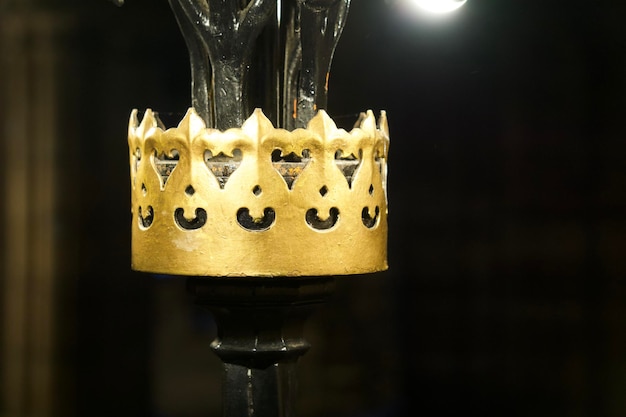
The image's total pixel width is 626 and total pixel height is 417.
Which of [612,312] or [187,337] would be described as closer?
[612,312]

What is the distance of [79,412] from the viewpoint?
1214mm

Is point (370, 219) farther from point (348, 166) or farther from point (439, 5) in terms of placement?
point (439, 5)

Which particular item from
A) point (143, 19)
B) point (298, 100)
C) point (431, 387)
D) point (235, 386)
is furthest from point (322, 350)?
point (143, 19)

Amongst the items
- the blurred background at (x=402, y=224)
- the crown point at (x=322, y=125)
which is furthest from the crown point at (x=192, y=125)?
the blurred background at (x=402, y=224)

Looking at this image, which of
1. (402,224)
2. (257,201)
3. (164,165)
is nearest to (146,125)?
(164,165)

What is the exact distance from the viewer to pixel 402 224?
118cm

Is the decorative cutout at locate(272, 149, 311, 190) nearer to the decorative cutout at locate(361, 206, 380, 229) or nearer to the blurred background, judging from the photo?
the decorative cutout at locate(361, 206, 380, 229)

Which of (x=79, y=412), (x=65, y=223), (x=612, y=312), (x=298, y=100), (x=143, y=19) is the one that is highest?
(x=143, y=19)

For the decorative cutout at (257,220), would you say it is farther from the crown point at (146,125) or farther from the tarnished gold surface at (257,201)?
the crown point at (146,125)

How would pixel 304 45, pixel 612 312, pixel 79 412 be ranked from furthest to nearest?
1. pixel 79 412
2. pixel 612 312
3. pixel 304 45

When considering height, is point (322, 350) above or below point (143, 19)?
below

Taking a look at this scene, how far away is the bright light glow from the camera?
1.09m

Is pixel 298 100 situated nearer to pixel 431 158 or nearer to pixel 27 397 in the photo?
pixel 431 158

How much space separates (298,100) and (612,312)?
495 mm
